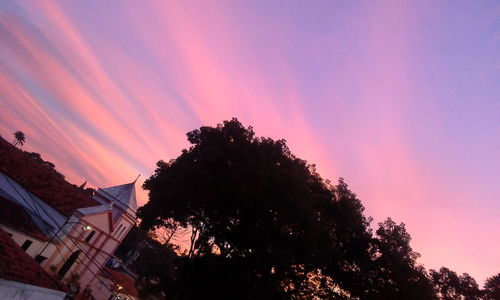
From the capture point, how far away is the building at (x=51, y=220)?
2569 centimetres

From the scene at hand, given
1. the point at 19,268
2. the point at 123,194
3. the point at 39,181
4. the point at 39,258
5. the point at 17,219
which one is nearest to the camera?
the point at 19,268

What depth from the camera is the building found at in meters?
25.7

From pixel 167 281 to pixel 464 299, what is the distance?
2229 centimetres

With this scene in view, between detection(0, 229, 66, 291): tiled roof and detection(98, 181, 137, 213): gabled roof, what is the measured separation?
2509cm

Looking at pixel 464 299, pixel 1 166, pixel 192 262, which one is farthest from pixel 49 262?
pixel 464 299

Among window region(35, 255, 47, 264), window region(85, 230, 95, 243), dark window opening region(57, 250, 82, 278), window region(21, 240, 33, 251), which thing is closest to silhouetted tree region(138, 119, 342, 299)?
window region(21, 240, 33, 251)

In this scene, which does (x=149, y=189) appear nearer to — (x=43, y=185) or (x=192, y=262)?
(x=192, y=262)

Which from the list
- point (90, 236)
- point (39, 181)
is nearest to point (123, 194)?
point (90, 236)

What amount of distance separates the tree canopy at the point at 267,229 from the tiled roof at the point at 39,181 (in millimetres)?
12312

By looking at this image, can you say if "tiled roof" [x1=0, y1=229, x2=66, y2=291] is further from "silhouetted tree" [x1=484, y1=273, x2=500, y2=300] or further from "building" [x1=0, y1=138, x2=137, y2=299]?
"silhouetted tree" [x1=484, y1=273, x2=500, y2=300]

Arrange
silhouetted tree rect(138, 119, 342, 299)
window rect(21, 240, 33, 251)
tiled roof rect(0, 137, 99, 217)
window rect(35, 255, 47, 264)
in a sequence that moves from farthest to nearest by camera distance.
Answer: tiled roof rect(0, 137, 99, 217) → window rect(35, 255, 47, 264) → window rect(21, 240, 33, 251) → silhouetted tree rect(138, 119, 342, 299)

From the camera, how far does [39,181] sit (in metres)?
29.7

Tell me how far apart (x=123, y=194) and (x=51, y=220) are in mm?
12633

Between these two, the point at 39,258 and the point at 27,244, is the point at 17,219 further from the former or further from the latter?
the point at 39,258
